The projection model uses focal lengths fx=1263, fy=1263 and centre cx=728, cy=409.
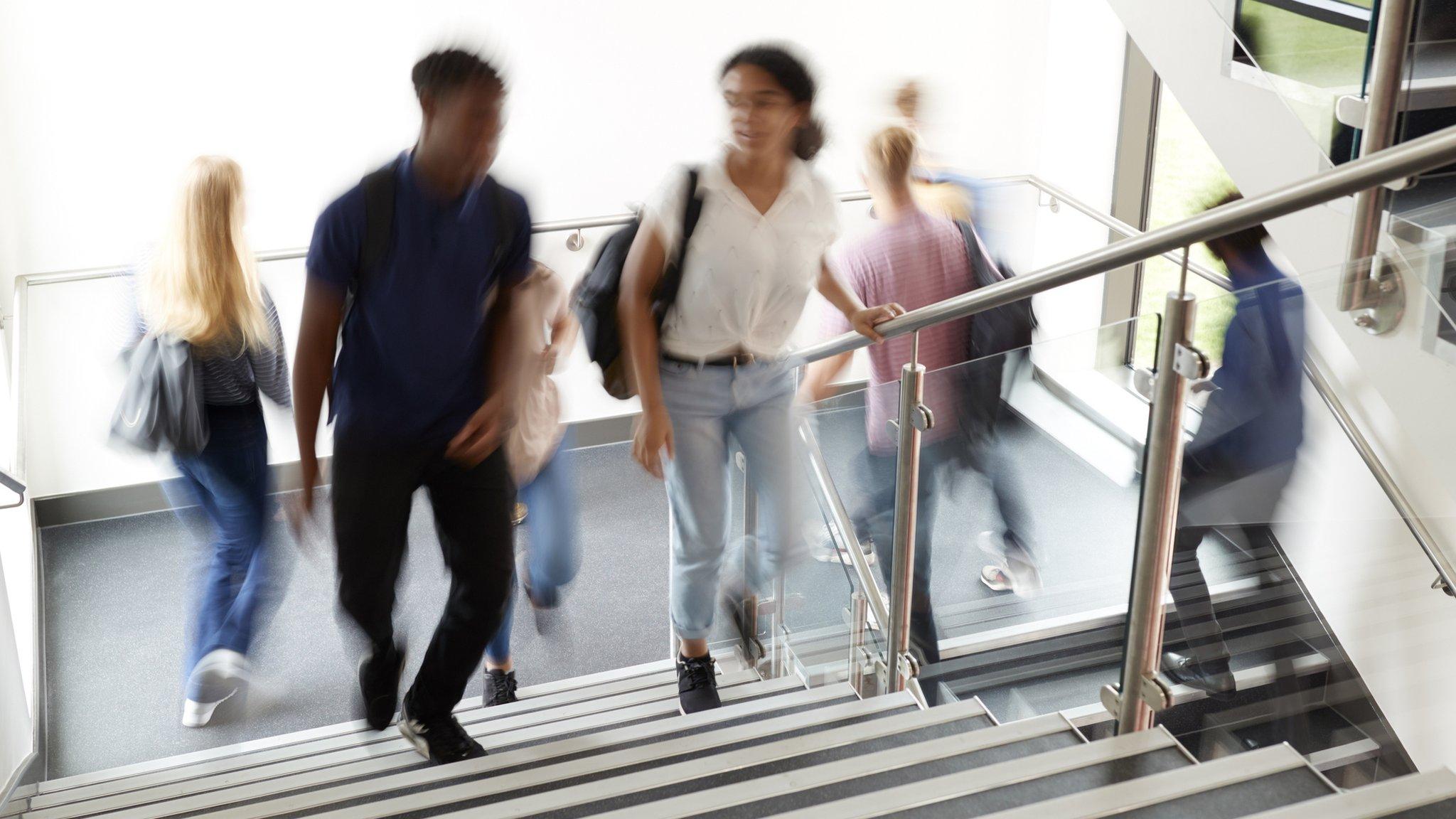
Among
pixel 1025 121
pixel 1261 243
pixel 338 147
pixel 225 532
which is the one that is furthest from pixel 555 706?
pixel 1025 121

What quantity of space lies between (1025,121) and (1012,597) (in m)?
3.78

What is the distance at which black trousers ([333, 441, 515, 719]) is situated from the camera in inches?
102

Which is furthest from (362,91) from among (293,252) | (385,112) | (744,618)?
(744,618)

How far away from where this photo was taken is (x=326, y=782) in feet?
9.30

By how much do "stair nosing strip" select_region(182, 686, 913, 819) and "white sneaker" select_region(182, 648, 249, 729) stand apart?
1566mm

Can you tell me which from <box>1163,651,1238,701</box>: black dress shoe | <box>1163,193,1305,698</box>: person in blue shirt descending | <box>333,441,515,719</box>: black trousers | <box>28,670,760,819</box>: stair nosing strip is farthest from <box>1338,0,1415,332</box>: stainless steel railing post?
<box>28,670,760,819</box>: stair nosing strip

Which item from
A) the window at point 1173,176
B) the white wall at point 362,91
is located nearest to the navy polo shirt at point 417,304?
the white wall at point 362,91

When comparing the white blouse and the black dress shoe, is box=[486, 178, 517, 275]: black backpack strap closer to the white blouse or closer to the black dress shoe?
the white blouse

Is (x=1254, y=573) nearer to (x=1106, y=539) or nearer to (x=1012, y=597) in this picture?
(x=1106, y=539)

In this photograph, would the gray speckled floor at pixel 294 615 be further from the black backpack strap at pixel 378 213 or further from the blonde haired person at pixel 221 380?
the black backpack strap at pixel 378 213

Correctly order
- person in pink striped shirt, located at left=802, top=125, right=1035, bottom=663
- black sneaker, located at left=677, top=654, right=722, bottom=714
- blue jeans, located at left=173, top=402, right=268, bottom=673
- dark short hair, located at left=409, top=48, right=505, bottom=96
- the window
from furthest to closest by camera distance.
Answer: the window, blue jeans, located at left=173, top=402, right=268, bottom=673, person in pink striped shirt, located at left=802, top=125, right=1035, bottom=663, black sneaker, located at left=677, top=654, right=722, bottom=714, dark short hair, located at left=409, top=48, right=505, bottom=96

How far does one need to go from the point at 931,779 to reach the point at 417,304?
4.27 feet

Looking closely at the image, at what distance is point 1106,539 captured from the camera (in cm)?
250

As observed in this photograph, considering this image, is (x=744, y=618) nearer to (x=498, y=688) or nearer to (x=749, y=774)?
(x=498, y=688)
